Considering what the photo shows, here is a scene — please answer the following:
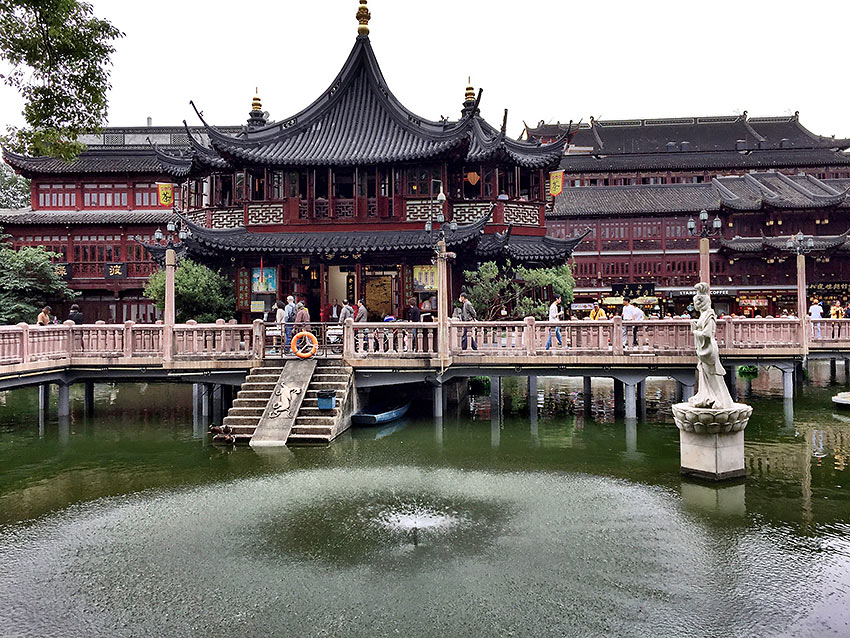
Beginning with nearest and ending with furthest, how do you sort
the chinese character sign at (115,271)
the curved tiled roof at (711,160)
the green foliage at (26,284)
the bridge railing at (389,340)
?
the bridge railing at (389,340) < the green foliage at (26,284) < the chinese character sign at (115,271) < the curved tiled roof at (711,160)

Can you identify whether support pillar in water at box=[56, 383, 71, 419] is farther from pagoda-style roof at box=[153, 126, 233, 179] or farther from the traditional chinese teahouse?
pagoda-style roof at box=[153, 126, 233, 179]

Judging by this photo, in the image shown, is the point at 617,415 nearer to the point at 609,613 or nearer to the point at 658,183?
the point at 609,613

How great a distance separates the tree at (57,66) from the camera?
1160cm

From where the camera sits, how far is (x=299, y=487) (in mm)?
11820

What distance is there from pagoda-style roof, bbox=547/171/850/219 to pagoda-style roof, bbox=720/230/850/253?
1.99 m

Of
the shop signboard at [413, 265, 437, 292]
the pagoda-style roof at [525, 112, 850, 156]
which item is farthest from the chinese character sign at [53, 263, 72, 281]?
the pagoda-style roof at [525, 112, 850, 156]

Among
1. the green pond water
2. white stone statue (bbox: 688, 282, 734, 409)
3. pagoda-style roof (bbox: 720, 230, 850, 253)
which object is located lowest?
the green pond water

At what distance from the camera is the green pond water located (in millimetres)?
7016

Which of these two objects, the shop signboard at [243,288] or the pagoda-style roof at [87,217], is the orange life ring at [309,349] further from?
the pagoda-style roof at [87,217]

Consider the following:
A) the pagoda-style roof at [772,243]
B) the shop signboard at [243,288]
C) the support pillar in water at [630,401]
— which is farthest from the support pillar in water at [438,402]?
the pagoda-style roof at [772,243]

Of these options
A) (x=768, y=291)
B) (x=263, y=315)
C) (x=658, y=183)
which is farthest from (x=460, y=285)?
(x=658, y=183)

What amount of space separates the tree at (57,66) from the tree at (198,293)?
35.1 feet

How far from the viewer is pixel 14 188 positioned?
5941 centimetres

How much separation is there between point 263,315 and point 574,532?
56.9 ft
